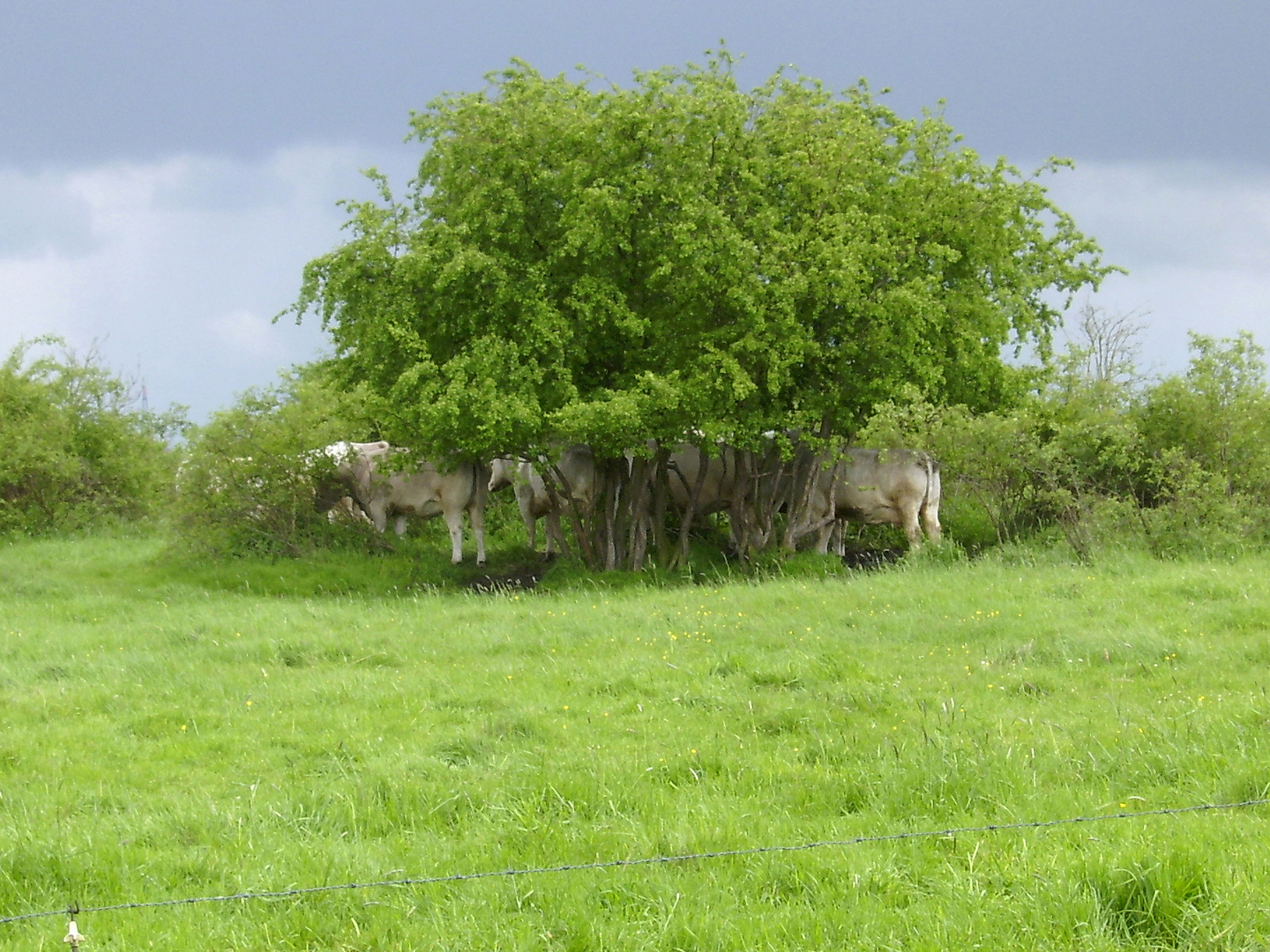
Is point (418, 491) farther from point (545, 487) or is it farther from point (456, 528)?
point (545, 487)

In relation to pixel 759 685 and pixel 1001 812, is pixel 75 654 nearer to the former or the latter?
pixel 759 685

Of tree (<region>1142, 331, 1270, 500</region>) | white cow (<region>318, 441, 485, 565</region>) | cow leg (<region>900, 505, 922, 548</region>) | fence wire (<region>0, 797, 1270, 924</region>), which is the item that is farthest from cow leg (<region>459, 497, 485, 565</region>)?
fence wire (<region>0, 797, 1270, 924</region>)

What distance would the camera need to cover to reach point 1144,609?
45.9 feet

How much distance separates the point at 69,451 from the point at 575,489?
48.6 ft

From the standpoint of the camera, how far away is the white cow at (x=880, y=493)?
23.2 metres

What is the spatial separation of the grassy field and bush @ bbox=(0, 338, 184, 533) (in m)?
15.4

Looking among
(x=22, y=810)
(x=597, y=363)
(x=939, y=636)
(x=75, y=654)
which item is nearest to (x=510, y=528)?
(x=597, y=363)

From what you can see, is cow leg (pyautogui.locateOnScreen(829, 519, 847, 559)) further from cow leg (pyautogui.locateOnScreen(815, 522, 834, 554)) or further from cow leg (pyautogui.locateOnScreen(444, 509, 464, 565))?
cow leg (pyautogui.locateOnScreen(444, 509, 464, 565))

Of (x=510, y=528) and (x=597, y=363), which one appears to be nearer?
(x=597, y=363)

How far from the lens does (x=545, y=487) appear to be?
2328 cm

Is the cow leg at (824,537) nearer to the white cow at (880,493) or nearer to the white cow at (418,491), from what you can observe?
the white cow at (880,493)

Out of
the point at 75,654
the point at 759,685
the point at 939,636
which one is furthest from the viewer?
the point at 75,654

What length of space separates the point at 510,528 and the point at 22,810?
19.0 meters

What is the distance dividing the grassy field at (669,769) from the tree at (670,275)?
16.1 feet
